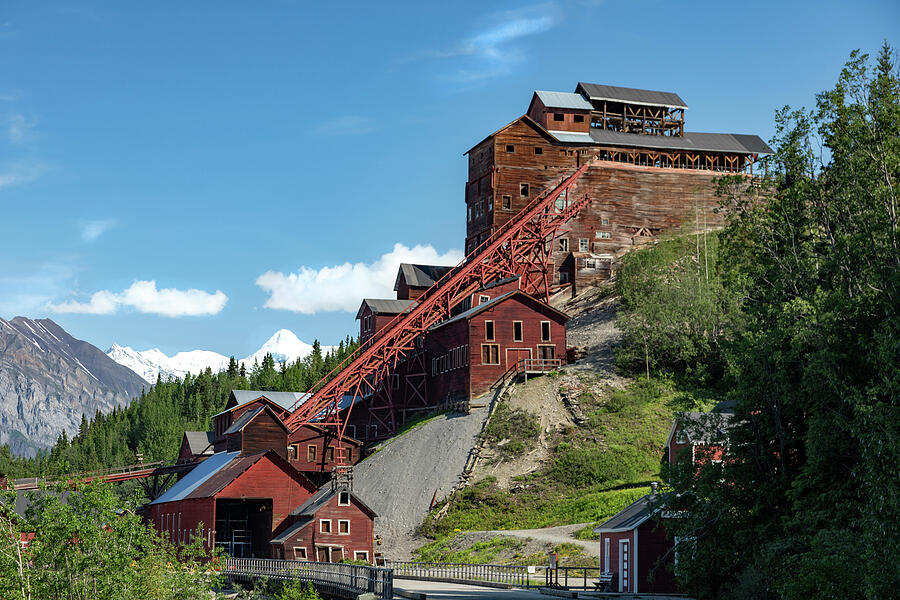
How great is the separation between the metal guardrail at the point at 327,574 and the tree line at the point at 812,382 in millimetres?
11247

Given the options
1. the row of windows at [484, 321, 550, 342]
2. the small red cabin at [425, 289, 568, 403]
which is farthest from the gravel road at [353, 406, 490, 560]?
the row of windows at [484, 321, 550, 342]

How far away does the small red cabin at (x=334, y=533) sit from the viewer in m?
55.3

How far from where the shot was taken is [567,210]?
88000 millimetres

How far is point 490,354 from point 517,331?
2655 millimetres

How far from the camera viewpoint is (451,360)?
76.8 m

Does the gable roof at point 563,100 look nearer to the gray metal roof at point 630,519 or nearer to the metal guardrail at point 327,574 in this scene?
the metal guardrail at point 327,574

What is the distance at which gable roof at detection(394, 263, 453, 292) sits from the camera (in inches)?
3595

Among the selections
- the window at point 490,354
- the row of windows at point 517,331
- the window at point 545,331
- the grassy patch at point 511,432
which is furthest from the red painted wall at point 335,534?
the window at point 545,331

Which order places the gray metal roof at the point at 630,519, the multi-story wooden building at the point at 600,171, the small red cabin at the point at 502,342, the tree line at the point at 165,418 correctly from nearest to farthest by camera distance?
the gray metal roof at the point at 630,519 < the small red cabin at the point at 502,342 < the multi-story wooden building at the point at 600,171 < the tree line at the point at 165,418

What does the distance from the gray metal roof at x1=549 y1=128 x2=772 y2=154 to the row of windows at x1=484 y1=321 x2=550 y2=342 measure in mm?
22622

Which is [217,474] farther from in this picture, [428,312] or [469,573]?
[469,573]

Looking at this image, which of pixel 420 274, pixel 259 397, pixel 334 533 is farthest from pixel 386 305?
pixel 334 533

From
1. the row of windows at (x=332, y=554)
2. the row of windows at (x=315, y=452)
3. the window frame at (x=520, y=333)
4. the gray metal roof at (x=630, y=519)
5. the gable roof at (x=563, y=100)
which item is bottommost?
the row of windows at (x=332, y=554)

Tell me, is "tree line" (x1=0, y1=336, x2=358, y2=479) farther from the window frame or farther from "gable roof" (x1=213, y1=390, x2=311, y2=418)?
the window frame
